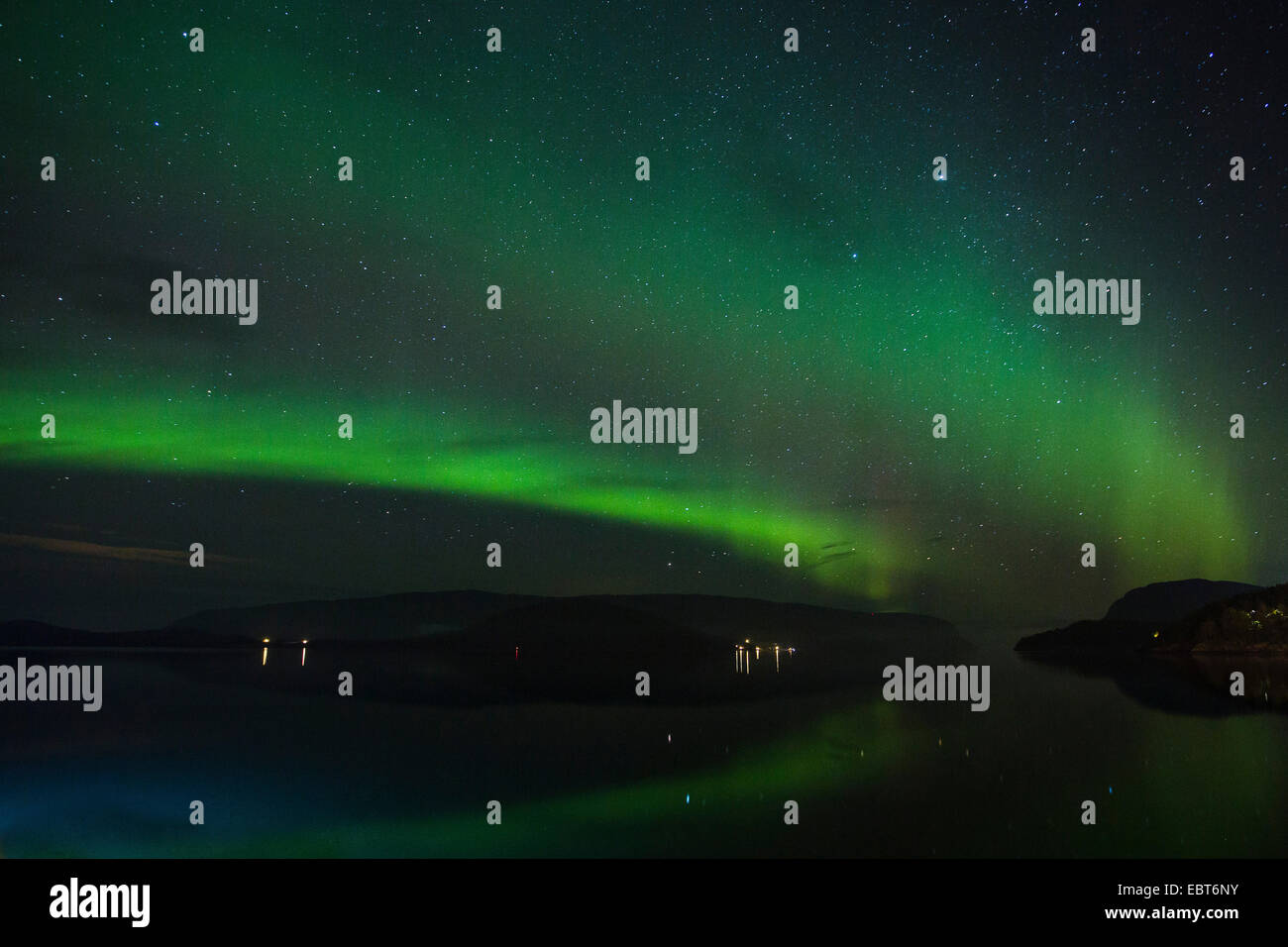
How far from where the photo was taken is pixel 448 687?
13766mm

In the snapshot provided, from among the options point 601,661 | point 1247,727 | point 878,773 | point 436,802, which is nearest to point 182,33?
point 601,661

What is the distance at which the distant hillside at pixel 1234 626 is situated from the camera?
366 inches

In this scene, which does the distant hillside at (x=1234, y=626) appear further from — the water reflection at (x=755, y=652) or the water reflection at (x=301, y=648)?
the water reflection at (x=301, y=648)

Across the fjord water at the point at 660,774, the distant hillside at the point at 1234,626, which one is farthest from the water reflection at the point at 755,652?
the distant hillside at the point at 1234,626

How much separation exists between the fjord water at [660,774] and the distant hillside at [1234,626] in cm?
86

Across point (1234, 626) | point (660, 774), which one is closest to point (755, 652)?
point (660, 774)

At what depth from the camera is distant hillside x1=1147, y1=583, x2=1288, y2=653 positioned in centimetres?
929

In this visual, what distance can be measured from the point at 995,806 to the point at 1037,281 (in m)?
5.19

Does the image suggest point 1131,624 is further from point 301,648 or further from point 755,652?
point 301,648

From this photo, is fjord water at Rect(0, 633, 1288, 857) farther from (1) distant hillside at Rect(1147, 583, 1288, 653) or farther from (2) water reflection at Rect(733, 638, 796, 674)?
(1) distant hillside at Rect(1147, 583, 1288, 653)

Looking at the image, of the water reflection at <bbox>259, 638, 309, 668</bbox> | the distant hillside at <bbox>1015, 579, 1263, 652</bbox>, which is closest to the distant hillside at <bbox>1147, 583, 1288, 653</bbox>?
the distant hillside at <bbox>1015, 579, 1263, 652</bbox>

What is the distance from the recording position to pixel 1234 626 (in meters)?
9.30

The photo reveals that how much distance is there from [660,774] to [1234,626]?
7.00 meters
